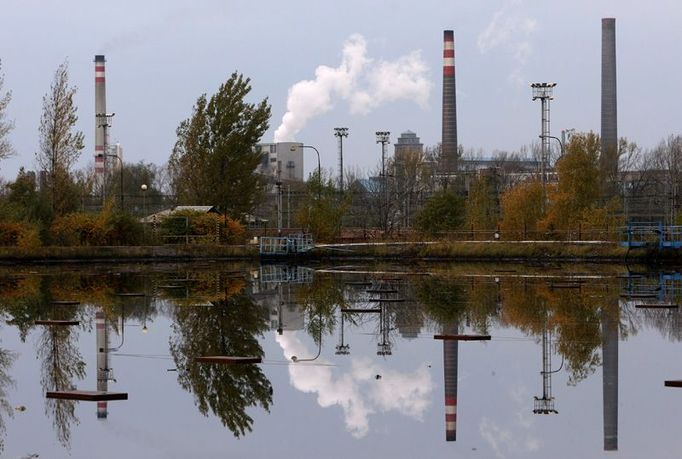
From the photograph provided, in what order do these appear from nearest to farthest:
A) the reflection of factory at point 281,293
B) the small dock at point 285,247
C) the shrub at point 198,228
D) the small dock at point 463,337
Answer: the small dock at point 463,337
the reflection of factory at point 281,293
the small dock at point 285,247
the shrub at point 198,228

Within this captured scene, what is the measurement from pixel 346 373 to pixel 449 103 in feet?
244

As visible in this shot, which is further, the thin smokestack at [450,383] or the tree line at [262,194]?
the tree line at [262,194]

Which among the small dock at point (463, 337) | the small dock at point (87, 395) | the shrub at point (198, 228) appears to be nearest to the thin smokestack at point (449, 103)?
the shrub at point (198, 228)

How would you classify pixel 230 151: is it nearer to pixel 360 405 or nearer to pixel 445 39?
pixel 445 39

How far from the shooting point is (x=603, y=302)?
2794cm

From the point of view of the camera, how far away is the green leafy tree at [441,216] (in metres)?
65.6

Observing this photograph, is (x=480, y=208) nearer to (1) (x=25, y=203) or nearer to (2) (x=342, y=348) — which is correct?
(1) (x=25, y=203)

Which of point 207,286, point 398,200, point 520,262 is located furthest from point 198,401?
point 398,200

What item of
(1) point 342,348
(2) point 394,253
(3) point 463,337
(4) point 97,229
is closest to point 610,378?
(3) point 463,337

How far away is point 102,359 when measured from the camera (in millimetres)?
18438

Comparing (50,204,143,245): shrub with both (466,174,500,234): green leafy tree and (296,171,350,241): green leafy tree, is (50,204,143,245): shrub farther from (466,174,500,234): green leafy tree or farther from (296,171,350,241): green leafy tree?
(466,174,500,234): green leafy tree

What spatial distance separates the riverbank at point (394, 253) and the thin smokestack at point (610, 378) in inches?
1145

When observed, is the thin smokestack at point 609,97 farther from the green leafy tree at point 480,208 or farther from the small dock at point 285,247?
the small dock at point 285,247

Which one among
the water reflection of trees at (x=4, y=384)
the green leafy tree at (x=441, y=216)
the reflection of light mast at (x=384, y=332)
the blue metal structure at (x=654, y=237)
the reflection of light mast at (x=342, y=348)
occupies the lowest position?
the water reflection of trees at (x=4, y=384)
